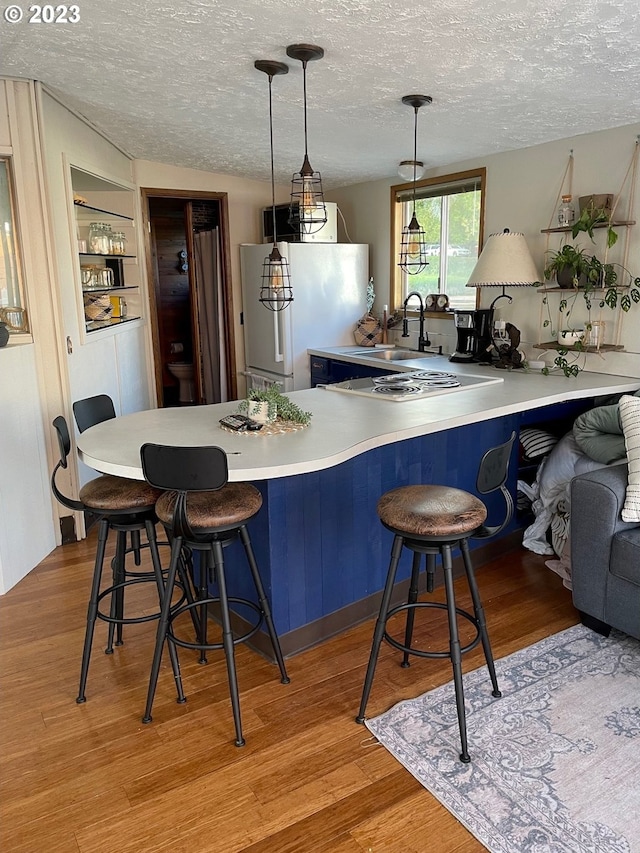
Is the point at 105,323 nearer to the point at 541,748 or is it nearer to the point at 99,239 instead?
the point at 99,239

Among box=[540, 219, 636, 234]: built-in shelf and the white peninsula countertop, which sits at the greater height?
box=[540, 219, 636, 234]: built-in shelf

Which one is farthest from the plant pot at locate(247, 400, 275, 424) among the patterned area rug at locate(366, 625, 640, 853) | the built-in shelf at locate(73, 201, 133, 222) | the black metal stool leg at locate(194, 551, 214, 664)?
the built-in shelf at locate(73, 201, 133, 222)

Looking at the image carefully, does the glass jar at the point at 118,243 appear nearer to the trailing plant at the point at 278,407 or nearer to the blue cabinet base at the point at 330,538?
the trailing plant at the point at 278,407

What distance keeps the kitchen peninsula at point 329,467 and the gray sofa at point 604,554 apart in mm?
516

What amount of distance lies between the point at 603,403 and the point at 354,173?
2605mm

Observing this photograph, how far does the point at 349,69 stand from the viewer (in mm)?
2549

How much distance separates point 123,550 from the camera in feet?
7.80

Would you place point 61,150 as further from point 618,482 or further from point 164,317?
point 164,317

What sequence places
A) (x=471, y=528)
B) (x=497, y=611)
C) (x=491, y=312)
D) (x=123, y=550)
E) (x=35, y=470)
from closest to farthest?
1. (x=471, y=528)
2. (x=123, y=550)
3. (x=497, y=611)
4. (x=35, y=470)
5. (x=491, y=312)

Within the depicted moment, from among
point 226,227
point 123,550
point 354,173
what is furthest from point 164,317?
point 123,550

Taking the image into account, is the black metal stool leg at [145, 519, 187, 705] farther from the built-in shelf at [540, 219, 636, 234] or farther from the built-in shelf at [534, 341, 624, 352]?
the built-in shelf at [540, 219, 636, 234]

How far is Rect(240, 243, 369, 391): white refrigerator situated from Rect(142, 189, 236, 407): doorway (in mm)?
407

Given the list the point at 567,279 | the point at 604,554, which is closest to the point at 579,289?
the point at 567,279

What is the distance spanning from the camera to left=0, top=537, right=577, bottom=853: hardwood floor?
5.44ft
